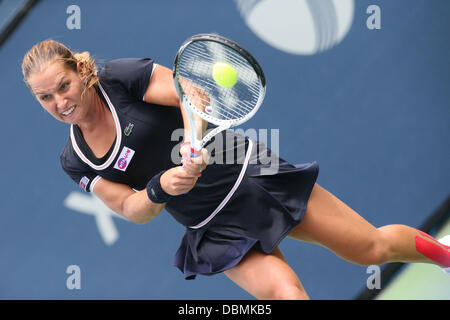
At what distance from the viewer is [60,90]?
1.46 meters

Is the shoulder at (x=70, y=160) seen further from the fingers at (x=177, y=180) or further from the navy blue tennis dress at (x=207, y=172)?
the fingers at (x=177, y=180)

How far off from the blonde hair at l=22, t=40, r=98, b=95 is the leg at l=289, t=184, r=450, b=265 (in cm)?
64

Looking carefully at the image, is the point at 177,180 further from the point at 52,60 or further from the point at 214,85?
the point at 52,60

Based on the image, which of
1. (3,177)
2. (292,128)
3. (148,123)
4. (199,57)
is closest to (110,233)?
(3,177)

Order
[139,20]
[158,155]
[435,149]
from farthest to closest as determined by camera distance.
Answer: [435,149], [139,20], [158,155]

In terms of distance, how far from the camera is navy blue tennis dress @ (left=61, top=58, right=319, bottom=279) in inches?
60.7

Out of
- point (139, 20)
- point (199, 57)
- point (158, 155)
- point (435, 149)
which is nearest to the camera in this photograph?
point (199, 57)

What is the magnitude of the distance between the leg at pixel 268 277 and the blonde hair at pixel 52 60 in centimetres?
58

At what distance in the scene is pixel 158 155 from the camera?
1.56 metres

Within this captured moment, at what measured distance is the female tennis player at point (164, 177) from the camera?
148cm

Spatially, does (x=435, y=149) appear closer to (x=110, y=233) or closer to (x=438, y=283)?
(x=438, y=283)

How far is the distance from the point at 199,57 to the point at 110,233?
44.6 inches

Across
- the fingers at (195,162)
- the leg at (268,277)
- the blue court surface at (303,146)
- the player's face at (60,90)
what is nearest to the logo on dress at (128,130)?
the player's face at (60,90)

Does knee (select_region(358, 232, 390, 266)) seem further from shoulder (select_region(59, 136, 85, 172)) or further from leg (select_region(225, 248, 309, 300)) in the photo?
shoulder (select_region(59, 136, 85, 172))
